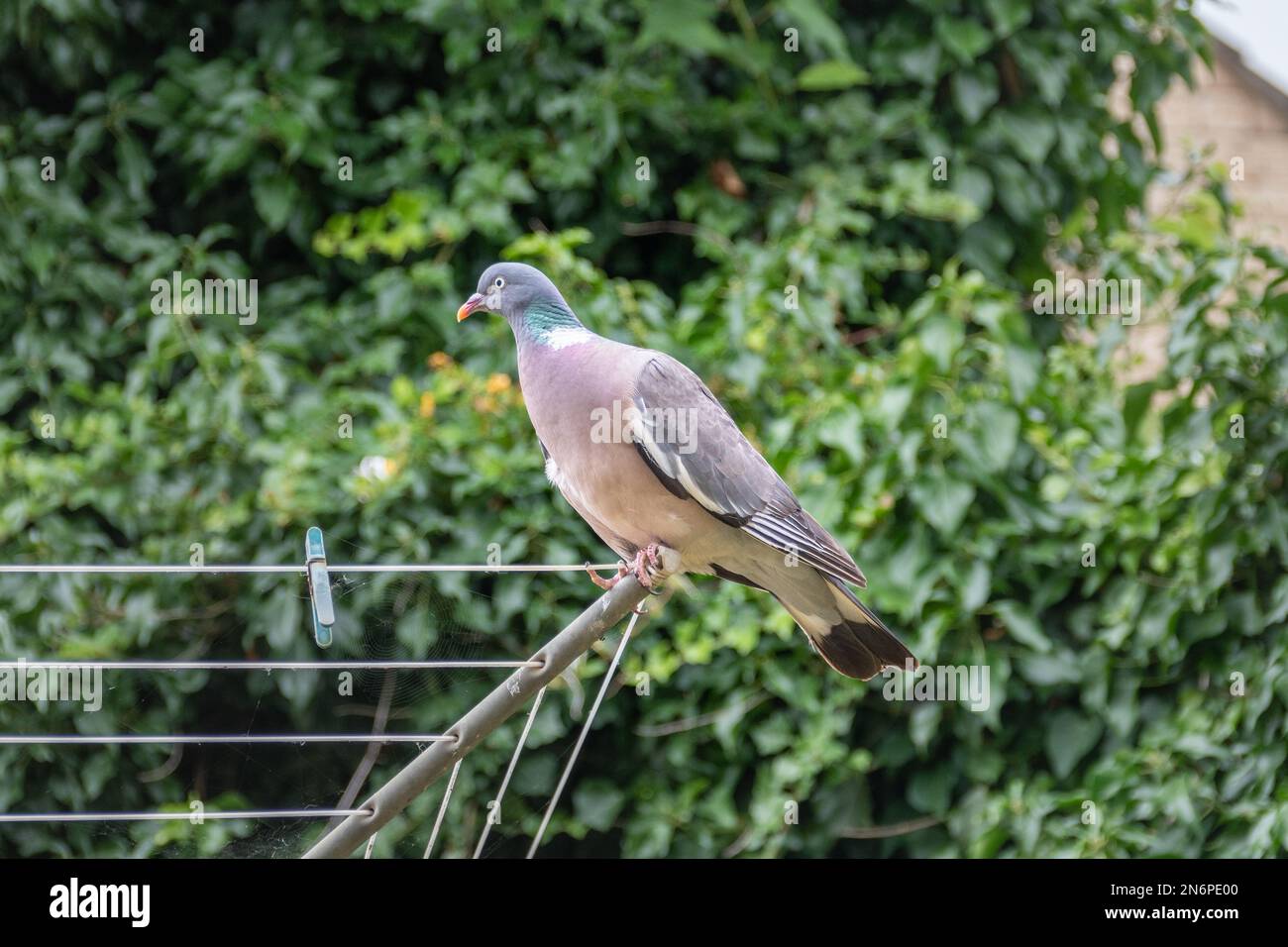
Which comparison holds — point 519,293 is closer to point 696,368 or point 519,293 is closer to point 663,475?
point 663,475

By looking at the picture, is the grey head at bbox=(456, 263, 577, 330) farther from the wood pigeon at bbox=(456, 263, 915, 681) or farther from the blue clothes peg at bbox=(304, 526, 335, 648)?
the blue clothes peg at bbox=(304, 526, 335, 648)

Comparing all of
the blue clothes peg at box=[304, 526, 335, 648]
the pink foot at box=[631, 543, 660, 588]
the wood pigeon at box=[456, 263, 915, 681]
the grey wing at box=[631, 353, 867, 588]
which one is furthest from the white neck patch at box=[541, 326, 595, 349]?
the blue clothes peg at box=[304, 526, 335, 648]

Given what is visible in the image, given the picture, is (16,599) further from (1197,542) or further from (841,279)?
(1197,542)

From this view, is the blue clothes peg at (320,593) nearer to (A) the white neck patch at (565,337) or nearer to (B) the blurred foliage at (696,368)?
(B) the blurred foliage at (696,368)

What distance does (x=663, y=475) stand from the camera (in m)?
2.79

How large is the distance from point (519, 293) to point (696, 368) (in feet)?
5.23

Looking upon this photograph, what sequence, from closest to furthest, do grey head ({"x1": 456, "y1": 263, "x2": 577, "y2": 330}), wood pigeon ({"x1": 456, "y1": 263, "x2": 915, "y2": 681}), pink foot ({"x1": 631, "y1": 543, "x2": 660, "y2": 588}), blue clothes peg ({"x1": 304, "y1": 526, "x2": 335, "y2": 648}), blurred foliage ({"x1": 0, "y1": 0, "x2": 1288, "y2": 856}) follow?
blue clothes peg ({"x1": 304, "y1": 526, "x2": 335, "y2": 648}) → pink foot ({"x1": 631, "y1": 543, "x2": 660, "y2": 588}) → wood pigeon ({"x1": 456, "y1": 263, "x2": 915, "y2": 681}) → grey head ({"x1": 456, "y1": 263, "x2": 577, "y2": 330}) → blurred foliage ({"x1": 0, "y1": 0, "x2": 1288, "y2": 856})

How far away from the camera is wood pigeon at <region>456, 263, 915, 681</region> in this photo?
2.77 meters

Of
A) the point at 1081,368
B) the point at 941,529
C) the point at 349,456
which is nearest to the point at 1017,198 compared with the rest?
the point at 1081,368

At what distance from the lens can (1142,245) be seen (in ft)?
16.1

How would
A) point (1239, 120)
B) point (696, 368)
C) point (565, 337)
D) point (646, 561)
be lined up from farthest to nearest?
point (1239, 120)
point (696, 368)
point (565, 337)
point (646, 561)

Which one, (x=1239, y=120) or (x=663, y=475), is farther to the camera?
(x=1239, y=120)

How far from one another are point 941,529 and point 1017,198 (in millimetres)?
1726

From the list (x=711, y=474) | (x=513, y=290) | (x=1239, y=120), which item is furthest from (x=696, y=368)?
(x=1239, y=120)
